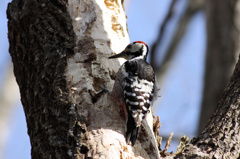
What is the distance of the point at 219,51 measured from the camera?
580 cm

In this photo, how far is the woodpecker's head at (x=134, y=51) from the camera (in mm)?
3720

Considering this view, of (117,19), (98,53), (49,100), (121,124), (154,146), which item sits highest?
(117,19)

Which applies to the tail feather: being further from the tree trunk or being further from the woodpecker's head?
the woodpecker's head

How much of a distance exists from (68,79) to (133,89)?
0.75m

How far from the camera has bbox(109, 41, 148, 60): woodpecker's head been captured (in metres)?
3.72

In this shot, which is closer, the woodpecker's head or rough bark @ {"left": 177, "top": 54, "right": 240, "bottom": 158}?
rough bark @ {"left": 177, "top": 54, "right": 240, "bottom": 158}

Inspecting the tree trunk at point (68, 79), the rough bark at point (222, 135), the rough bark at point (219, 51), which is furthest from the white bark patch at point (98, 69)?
the rough bark at point (219, 51)

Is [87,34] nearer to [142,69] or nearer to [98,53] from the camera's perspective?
[98,53]

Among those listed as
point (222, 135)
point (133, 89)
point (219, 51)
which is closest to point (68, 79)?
point (133, 89)

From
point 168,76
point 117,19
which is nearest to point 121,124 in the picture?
point 117,19

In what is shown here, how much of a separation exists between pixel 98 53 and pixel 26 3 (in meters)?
0.70

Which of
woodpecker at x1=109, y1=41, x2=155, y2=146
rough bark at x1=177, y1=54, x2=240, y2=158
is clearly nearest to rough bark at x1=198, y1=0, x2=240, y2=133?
woodpecker at x1=109, y1=41, x2=155, y2=146

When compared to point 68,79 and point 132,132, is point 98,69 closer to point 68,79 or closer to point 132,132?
point 68,79

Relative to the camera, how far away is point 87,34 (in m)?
3.38
